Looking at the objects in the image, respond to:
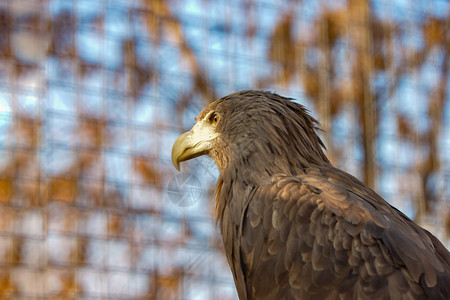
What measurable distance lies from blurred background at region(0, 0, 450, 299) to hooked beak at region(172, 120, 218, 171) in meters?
1.63

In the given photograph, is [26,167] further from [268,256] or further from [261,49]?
[268,256]

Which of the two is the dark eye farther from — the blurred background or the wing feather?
the blurred background

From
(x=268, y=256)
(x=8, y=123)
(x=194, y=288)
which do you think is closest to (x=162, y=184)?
(x=194, y=288)

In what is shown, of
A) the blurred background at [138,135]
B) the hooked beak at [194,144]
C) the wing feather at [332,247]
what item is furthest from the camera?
the blurred background at [138,135]

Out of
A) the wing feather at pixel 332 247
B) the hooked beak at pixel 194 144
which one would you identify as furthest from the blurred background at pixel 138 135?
the wing feather at pixel 332 247

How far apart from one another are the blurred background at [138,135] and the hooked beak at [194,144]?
1.63m

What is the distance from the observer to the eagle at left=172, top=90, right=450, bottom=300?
3.06 meters

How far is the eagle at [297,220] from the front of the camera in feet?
10.0

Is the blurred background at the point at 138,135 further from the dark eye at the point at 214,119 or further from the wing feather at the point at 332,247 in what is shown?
the wing feather at the point at 332,247

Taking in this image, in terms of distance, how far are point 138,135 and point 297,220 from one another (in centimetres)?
324

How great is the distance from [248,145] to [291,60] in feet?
12.2

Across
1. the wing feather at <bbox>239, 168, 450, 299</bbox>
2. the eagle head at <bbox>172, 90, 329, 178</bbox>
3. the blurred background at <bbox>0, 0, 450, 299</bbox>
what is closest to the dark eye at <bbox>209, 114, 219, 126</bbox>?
the eagle head at <bbox>172, 90, 329, 178</bbox>

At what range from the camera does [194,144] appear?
3.94 meters

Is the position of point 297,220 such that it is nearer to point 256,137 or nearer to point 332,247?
point 332,247
